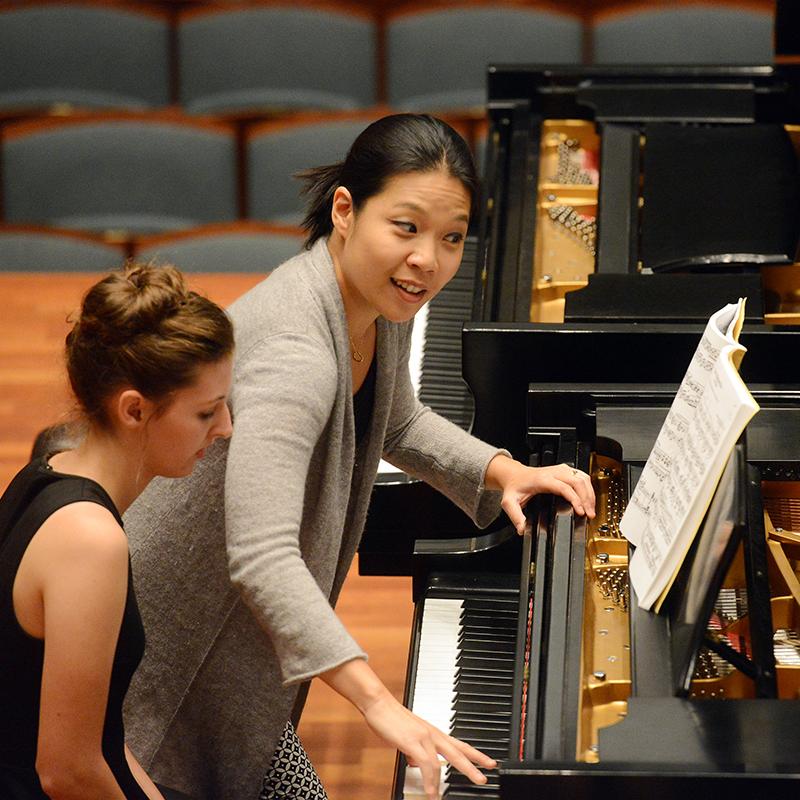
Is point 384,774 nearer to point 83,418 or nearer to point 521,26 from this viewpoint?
point 83,418

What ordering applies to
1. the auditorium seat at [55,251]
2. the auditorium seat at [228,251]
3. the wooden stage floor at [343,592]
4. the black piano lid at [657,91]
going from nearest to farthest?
1. the wooden stage floor at [343,592]
2. the black piano lid at [657,91]
3. the auditorium seat at [228,251]
4. the auditorium seat at [55,251]

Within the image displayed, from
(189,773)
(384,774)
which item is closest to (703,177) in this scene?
(384,774)

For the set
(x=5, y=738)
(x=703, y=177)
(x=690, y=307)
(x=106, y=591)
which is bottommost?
(x=5, y=738)

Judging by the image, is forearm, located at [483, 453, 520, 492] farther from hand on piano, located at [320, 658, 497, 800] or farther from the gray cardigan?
hand on piano, located at [320, 658, 497, 800]

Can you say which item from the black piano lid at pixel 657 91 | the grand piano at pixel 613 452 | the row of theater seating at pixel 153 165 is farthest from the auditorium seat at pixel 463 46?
the grand piano at pixel 613 452

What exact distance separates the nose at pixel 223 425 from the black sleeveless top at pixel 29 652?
0.54ft

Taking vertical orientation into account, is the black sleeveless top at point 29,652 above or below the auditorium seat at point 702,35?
below

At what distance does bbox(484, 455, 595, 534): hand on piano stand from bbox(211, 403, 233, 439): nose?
516 mm

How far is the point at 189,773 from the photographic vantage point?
178cm

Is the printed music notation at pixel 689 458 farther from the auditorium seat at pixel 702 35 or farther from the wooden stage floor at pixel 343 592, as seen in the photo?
the auditorium seat at pixel 702 35

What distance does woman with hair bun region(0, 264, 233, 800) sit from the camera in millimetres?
1373

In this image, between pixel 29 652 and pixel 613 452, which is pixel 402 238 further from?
pixel 29 652

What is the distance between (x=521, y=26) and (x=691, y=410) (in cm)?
383

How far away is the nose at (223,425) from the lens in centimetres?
153
